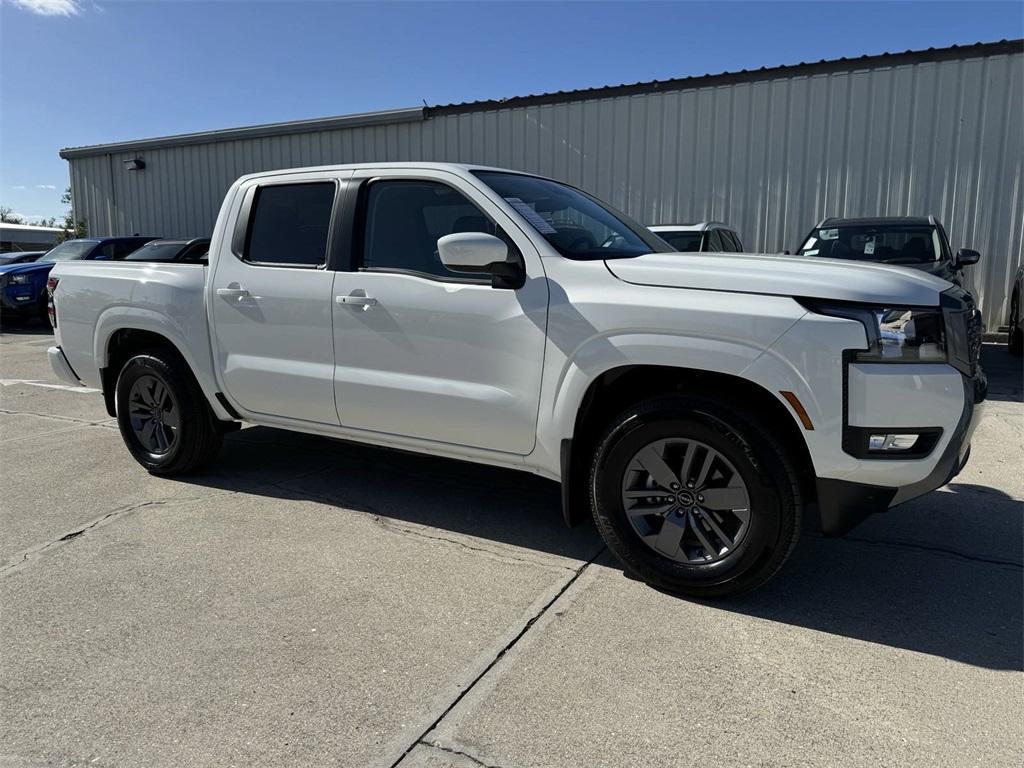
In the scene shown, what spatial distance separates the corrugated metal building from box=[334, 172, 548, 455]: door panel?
10.0 meters

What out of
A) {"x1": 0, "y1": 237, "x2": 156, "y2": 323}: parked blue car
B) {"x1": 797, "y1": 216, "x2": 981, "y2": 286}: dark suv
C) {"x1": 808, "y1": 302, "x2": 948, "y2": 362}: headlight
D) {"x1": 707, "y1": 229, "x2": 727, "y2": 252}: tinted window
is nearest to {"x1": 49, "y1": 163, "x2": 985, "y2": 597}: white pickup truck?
{"x1": 808, "y1": 302, "x2": 948, "y2": 362}: headlight

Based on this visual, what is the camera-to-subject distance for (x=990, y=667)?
271 cm

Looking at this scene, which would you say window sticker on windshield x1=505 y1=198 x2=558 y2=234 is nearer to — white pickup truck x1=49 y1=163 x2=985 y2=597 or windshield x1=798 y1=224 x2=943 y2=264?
white pickup truck x1=49 y1=163 x2=985 y2=597

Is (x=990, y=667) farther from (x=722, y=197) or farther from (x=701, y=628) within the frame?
(x=722, y=197)

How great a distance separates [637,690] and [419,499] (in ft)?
7.20

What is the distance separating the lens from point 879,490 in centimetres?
287

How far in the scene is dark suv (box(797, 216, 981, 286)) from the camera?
8.27 metres

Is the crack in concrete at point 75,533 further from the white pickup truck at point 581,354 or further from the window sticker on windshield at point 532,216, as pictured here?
the window sticker on windshield at point 532,216

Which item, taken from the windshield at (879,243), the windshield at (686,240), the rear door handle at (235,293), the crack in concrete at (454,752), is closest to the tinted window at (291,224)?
the rear door handle at (235,293)

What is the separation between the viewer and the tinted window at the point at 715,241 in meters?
8.98

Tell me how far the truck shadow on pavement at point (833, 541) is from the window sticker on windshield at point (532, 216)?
61.5 inches

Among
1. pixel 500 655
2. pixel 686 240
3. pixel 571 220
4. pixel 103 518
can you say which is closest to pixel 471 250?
pixel 571 220

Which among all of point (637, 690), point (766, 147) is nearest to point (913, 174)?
point (766, 147)

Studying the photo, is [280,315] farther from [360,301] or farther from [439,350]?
[439,350]
